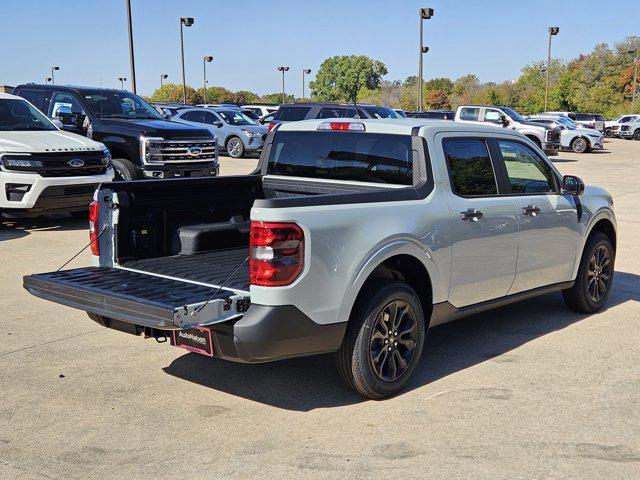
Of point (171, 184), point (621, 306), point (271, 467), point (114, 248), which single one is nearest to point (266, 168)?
point (171, 184)

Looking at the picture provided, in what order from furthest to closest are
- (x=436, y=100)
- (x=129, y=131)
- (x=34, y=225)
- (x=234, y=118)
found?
1. (x=436, y=100)
2. (x=234, y=118)
3. (x=129, y=131)
4. (x=34, y=225)

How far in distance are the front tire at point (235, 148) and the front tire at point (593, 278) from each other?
67.4 ft

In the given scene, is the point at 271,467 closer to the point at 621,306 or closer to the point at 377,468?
the point at 377,468

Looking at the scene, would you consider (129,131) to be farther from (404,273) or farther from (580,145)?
(580,145)

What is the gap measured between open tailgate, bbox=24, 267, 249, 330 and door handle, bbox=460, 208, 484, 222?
1.78 m

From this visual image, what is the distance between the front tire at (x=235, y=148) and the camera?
26844 millimetres

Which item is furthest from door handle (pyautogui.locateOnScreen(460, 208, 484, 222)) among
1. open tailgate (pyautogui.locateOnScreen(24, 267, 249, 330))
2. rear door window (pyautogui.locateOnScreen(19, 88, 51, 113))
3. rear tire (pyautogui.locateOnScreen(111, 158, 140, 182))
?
rear door window (pyautogui.locateOnScreen(19, 88, 51, 113))

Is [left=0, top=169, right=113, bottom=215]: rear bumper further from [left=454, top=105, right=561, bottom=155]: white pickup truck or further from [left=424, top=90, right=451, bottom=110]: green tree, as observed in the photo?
[left=424, top=90, right=451, bottom=110]: green tree

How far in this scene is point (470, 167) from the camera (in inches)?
222

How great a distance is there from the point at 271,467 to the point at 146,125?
35.7 ft

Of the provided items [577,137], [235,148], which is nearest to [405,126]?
[235,148]

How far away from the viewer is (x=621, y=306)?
24.6ft

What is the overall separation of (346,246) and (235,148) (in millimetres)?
22902

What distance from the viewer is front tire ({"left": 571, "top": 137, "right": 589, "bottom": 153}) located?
114 feet
